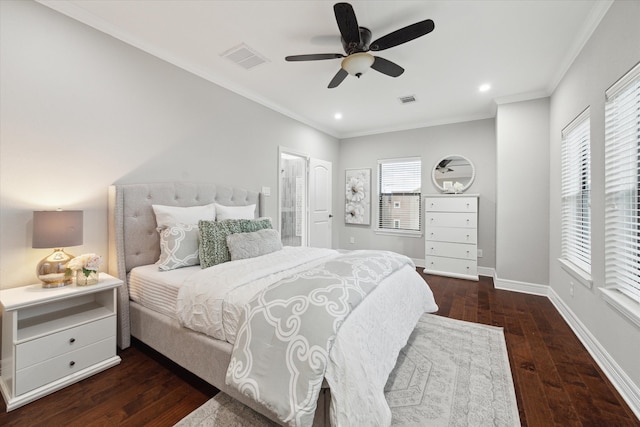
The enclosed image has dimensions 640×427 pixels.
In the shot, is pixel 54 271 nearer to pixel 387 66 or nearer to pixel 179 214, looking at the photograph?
pixel 179 214

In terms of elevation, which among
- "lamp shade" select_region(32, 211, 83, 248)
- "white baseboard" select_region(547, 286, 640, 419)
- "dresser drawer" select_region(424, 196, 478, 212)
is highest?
"dresser drawer" select_region(424, 196, 478, 212)

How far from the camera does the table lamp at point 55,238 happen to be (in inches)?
71.3

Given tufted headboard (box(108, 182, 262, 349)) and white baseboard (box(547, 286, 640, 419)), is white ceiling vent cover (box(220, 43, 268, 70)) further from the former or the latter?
white baseboard (box(547, 286, 640, 419))

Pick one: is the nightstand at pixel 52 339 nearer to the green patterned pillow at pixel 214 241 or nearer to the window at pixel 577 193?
the green patterned pillow at pixel 214 241

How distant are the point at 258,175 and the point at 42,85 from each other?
2244 millimetres

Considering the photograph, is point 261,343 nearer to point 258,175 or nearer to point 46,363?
point 46,363

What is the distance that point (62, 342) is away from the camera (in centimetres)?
176

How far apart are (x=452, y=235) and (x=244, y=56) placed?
12.8 ft

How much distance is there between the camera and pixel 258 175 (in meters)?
3.87

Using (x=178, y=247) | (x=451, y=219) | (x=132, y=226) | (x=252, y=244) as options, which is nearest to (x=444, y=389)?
(x=252, y=244)

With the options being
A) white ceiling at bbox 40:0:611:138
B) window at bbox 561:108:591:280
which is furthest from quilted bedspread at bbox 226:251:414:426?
window at bbox 561:108:591:280

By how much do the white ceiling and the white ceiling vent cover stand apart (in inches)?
2.3

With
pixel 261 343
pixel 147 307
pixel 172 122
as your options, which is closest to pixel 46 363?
pixel 147 307

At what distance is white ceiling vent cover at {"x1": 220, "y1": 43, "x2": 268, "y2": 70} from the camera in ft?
8.67
